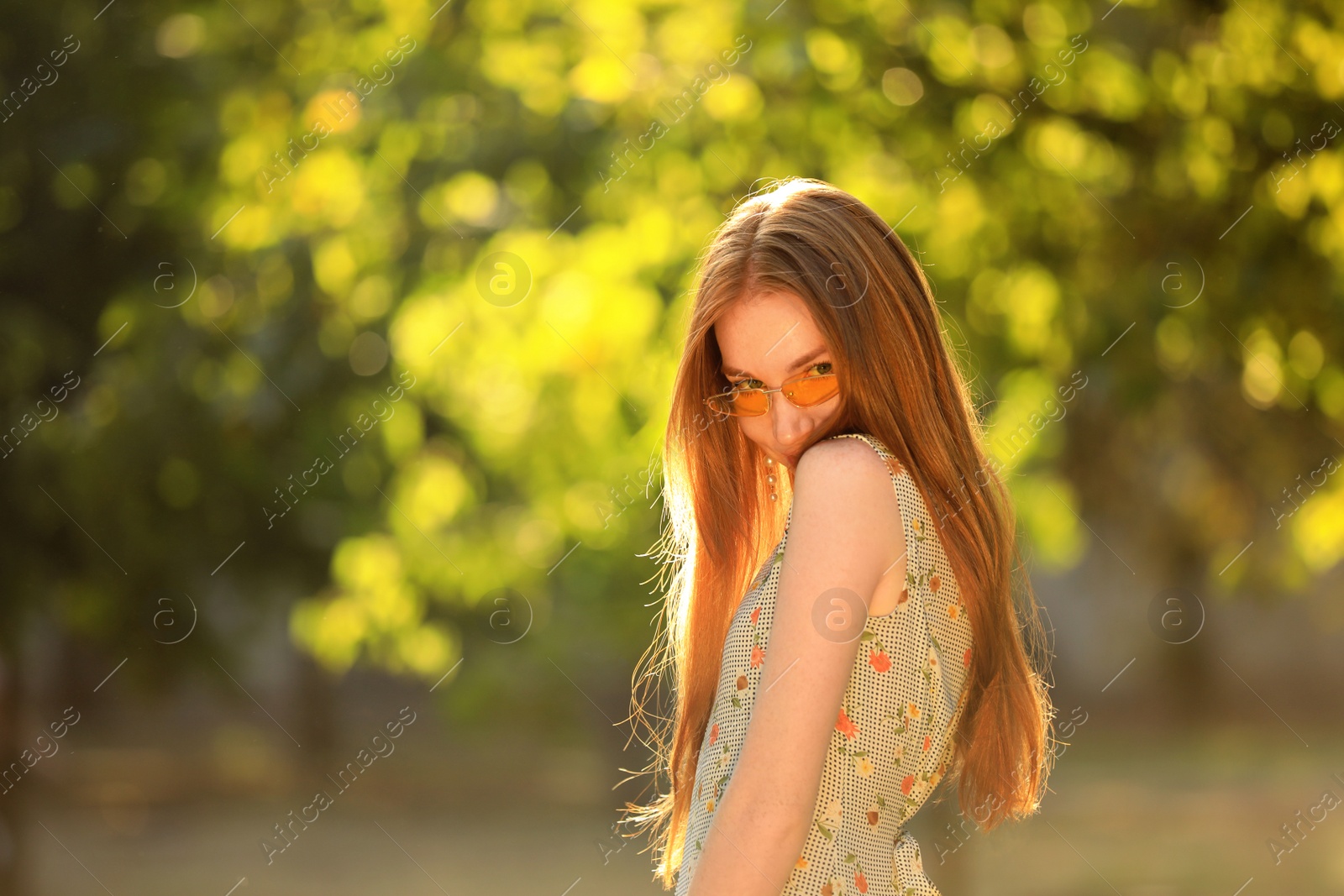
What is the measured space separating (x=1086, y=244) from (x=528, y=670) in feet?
31.6

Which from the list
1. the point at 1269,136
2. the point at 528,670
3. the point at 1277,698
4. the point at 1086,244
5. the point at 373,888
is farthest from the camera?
the point at 1277,698

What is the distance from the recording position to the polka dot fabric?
1.44m

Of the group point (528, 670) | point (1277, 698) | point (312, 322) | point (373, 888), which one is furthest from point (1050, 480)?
point (1277, 698)

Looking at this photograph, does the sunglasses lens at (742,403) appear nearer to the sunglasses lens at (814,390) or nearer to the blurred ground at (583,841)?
the sunglasses lens at (814,390)

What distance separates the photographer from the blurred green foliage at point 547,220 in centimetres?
394

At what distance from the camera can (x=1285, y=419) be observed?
4.58m

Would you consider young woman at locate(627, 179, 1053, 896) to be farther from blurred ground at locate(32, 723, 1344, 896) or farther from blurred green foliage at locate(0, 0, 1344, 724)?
blurred ground at locate(32, 723, 1344, 896)

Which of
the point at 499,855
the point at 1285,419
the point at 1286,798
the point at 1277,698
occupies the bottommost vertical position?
the point at 1277,698

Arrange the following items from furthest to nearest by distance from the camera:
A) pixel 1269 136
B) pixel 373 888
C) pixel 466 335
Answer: pixel 373 888
pixel 466 335
pixel 1269 136

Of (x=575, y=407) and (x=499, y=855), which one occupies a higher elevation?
(x=575, y=407)

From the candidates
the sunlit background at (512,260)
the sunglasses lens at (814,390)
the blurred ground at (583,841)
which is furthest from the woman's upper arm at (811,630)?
the blurred ground at (583,841)

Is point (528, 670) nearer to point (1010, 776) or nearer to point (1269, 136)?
point (1269, 136)

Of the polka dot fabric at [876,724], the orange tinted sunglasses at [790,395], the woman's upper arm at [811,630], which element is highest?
the orange tinted sunglasses at [790,395]

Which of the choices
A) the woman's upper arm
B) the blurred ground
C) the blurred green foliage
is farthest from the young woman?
the blurred ground
